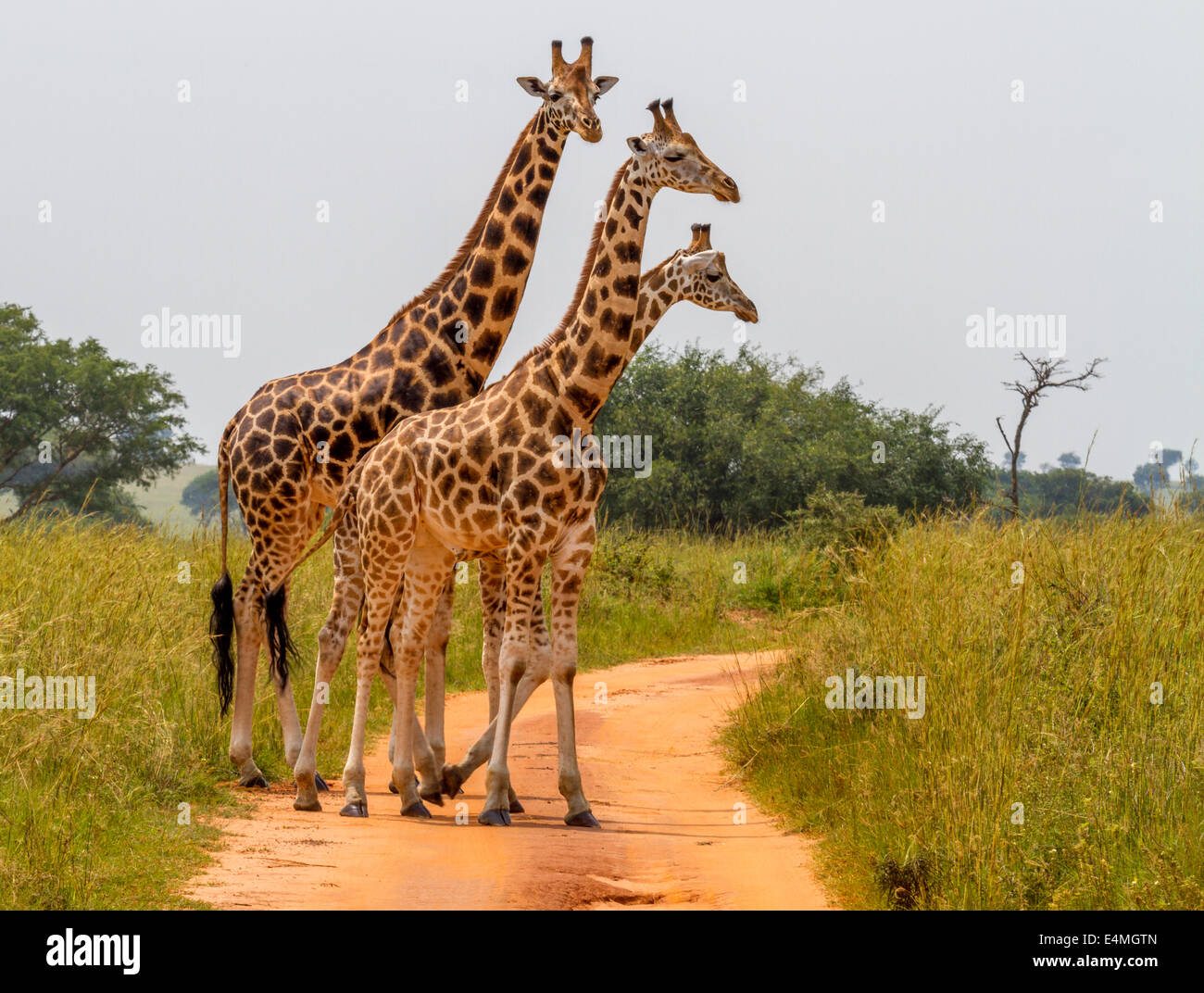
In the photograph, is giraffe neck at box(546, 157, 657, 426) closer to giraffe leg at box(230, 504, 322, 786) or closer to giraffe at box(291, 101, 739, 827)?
giraffe at box(291, 101, 739, 827)

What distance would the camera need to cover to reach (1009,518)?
1107 cm

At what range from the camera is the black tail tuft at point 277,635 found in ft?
30.6

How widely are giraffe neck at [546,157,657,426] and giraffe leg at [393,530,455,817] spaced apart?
1.43 meters

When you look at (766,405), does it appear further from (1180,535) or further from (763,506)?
Result: (1180,535)

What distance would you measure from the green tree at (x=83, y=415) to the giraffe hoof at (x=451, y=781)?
30047 mm

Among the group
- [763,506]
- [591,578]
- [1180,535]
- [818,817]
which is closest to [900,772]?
[818,817]

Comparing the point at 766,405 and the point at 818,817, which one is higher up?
the point at 766,405

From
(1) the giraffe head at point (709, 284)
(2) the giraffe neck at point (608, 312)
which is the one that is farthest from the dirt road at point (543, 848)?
(1) the giraffe head at point (709, 284)

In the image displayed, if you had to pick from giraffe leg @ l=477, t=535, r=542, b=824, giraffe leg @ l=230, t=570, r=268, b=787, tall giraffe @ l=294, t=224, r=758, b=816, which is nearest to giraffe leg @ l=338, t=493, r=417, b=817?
tall giraffe @ l=294, t=224, r=758, b=816

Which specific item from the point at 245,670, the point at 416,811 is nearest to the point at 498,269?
the point at 245,670

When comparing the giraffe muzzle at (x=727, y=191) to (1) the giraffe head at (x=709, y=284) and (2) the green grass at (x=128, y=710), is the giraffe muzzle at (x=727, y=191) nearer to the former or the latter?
(1) the giraffe head at (x=709, y=284)

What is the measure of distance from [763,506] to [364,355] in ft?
68.1

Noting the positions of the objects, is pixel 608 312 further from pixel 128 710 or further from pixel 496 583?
pixel 128 710

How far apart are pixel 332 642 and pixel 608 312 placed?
115 inches
